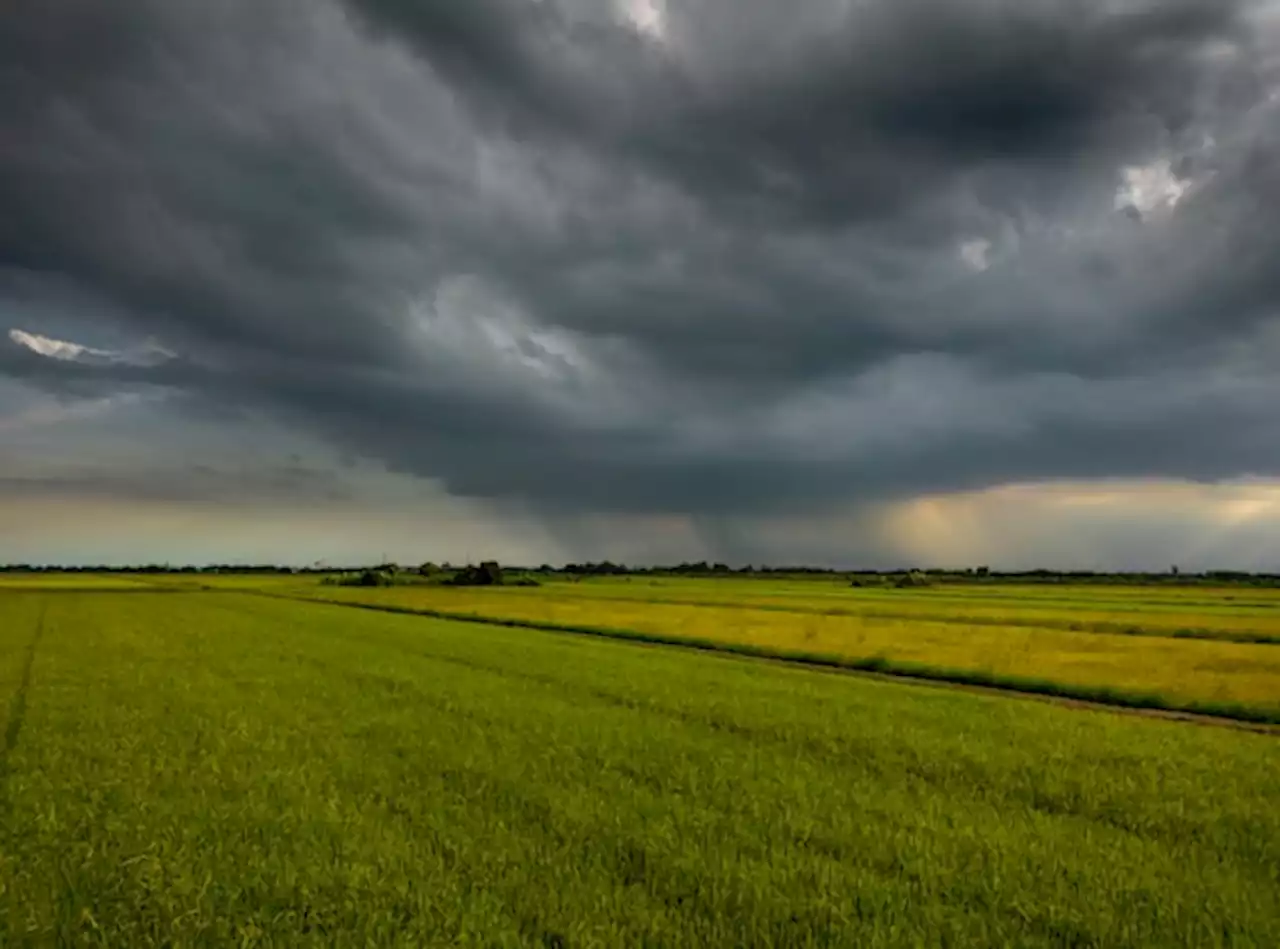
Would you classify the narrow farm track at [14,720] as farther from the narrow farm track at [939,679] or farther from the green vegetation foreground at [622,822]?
the narrow farm track at [939,679]

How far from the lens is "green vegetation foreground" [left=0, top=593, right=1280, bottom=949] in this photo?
654 cm

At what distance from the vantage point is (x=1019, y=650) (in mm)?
33000

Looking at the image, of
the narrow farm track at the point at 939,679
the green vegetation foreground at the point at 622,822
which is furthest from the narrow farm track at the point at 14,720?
the narrow farm track at the point at 939,679

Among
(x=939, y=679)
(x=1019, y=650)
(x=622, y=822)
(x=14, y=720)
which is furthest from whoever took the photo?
(x=1019, y=650)

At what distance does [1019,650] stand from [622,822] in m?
28.2

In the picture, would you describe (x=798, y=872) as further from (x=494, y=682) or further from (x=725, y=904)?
(x=494, y=682)

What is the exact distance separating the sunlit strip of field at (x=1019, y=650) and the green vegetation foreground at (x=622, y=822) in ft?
21.2

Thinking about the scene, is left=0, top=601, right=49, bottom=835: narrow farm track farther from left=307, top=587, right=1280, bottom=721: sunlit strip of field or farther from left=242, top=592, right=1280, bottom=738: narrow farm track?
left=307, top=587, right=1280, bottom=721: sunlit strip of field

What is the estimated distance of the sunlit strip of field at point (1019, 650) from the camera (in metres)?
23.0

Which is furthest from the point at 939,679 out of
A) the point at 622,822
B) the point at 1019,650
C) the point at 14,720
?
the point at 14,720

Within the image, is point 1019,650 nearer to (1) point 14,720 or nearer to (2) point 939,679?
(2) point 939,679

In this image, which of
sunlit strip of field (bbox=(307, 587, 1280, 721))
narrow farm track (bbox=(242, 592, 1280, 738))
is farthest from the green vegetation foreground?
sunlit strip of field (bbox=(307, 587, 1280, 721))

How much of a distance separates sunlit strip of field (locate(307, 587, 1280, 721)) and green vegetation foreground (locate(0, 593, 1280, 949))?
6.47 m

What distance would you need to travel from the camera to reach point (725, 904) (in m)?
6.77
